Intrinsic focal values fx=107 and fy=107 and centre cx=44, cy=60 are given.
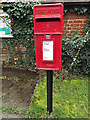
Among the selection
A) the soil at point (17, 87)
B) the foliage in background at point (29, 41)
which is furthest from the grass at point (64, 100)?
the foliage in background at point (29, 41)

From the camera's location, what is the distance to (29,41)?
3.98 metres

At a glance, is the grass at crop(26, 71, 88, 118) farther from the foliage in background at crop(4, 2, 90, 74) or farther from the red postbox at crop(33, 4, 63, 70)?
the red postbox at crop(33, 4, 63, 70)

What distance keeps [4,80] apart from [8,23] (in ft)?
7.16

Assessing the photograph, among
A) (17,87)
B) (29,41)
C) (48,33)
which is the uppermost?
(48,33)

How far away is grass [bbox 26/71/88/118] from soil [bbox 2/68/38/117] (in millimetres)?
235

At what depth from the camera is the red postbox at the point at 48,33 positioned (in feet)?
5.04

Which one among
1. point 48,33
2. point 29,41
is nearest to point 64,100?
point 48,33

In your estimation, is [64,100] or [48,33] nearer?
[48,33]

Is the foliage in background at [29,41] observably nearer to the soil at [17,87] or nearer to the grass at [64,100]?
the soil at [17,87]

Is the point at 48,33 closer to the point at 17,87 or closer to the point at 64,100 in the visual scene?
the point at 64,100

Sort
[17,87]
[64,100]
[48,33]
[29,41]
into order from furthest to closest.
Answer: [29,41] → [17,87] → [64,100] → [48,33]

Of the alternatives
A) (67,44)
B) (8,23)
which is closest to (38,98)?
(67,44)

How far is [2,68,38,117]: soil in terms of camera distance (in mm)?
2582

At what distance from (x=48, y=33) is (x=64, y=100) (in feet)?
5.78
